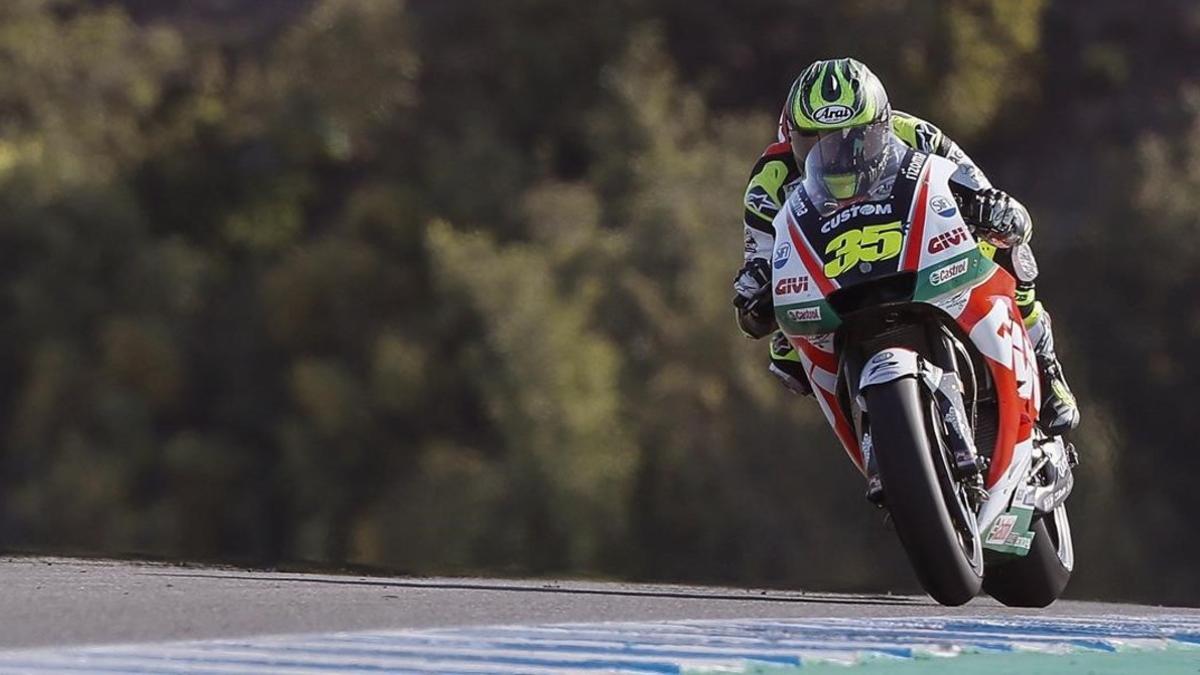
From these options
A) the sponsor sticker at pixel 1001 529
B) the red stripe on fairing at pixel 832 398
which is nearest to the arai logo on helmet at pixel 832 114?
the red stripe on fairing at pixel 832 398

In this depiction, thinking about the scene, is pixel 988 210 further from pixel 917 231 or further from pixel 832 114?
pixel 832 114

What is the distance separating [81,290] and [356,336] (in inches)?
134

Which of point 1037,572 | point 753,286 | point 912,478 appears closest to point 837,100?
point 753,286

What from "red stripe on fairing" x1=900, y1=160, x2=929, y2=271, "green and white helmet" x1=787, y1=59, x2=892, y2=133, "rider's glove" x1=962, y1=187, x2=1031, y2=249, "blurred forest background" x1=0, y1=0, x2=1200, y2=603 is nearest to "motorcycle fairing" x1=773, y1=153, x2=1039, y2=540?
"red stripe on fairing" x1=900, y1=160, x2=929, y2=271

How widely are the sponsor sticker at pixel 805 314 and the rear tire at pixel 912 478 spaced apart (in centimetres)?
36

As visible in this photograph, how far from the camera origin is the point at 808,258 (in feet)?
22.5

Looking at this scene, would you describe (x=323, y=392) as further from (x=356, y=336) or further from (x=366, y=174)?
(x=366, y=174)

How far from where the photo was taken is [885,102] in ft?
23.3

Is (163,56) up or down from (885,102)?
up

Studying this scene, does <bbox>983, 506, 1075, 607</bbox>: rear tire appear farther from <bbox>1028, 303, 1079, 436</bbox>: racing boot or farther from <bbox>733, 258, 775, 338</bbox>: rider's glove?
<bbox>733, 258, 775, 338</bbox>: rider's glove

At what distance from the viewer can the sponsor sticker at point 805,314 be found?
22.4ft

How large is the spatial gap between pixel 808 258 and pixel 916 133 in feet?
3.02

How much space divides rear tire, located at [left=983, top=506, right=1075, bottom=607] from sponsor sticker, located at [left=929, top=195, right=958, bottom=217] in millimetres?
1262

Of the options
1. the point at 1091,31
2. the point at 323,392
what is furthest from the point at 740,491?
the point at 1091,31
